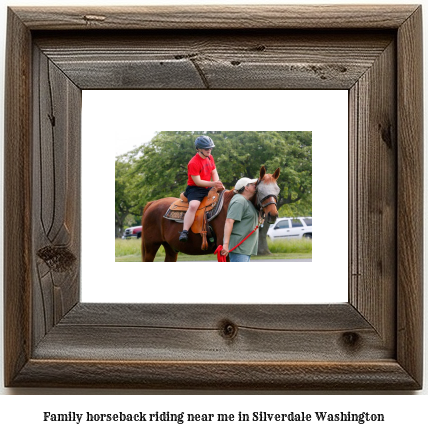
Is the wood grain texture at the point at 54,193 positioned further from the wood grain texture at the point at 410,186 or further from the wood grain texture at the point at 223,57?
the wood grain texture at the point at 410,186

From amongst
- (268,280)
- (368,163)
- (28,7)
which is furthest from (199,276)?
(28,7)

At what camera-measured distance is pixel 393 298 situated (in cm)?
81

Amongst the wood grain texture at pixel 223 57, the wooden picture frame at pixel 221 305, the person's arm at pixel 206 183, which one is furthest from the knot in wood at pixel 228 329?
the wood grain texture at pixel 223 57

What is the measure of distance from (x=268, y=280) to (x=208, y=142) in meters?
Result: 0.23

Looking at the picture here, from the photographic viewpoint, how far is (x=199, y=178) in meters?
0.83

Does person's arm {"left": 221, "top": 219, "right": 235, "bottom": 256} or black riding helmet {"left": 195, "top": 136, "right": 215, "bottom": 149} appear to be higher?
black riding helmet {"left": 195, "top": 136, "right": 215, "bottom": 149}

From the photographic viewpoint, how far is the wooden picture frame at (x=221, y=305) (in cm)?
80

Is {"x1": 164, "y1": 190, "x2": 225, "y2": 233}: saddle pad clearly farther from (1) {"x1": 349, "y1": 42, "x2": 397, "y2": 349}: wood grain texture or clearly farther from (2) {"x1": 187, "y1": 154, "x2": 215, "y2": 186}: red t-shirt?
(1) {"x1": 349, "y1": 42, "x2": 397, "y2": 349}: wood grain texture

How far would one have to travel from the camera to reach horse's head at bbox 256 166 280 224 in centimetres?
82

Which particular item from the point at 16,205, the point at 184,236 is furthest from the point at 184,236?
the point at 16,205

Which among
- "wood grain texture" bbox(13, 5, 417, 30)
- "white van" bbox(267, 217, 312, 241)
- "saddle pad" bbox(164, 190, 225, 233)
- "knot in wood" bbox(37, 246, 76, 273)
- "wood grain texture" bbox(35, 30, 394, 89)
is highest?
"wood grain texture" bbox(13, 5, 417, 30)

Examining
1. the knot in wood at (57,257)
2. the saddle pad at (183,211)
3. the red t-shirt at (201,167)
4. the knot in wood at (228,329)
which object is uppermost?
the red t-shirt at (201,167)

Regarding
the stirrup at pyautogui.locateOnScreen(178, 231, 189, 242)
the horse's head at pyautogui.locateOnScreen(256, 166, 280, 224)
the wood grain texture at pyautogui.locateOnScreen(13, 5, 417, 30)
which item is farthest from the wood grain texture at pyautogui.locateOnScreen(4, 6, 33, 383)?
the horse's head at pyautogui.locateOnScreen(256, 166, 280, 224)
